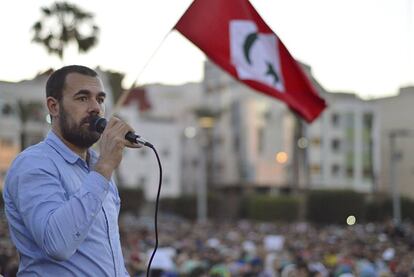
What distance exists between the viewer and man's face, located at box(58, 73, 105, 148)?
3248 millimetres

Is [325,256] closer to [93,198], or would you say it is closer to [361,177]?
[93,198]

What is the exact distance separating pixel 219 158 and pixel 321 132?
44.8ft

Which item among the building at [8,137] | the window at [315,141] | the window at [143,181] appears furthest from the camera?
the window at [315,141]

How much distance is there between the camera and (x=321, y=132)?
84.1 m

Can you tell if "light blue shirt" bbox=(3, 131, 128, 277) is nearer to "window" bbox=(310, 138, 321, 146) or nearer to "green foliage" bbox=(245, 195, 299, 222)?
"green foliage" bbox=(245, 195, 299, 222)

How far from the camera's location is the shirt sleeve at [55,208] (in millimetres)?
2924

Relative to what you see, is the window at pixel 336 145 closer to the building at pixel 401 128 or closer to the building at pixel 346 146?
the building at pixel 346 146

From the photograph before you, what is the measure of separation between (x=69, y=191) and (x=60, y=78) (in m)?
0.44

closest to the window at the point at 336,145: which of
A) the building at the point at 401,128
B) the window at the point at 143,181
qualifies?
the building at the point at 401,128

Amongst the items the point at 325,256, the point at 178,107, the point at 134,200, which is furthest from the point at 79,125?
the point at 178,107

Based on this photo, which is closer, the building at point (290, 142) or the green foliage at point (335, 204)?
the green foliage at point (335, 204)

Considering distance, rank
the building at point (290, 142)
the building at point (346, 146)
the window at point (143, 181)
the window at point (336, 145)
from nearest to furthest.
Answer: the window at point (143, 181) → the building at point (346, 146) → the building at point (290, 142) → the window at point (336, 145)

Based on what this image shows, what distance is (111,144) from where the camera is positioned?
307 centimetres

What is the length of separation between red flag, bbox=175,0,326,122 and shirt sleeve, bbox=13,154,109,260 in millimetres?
4898
